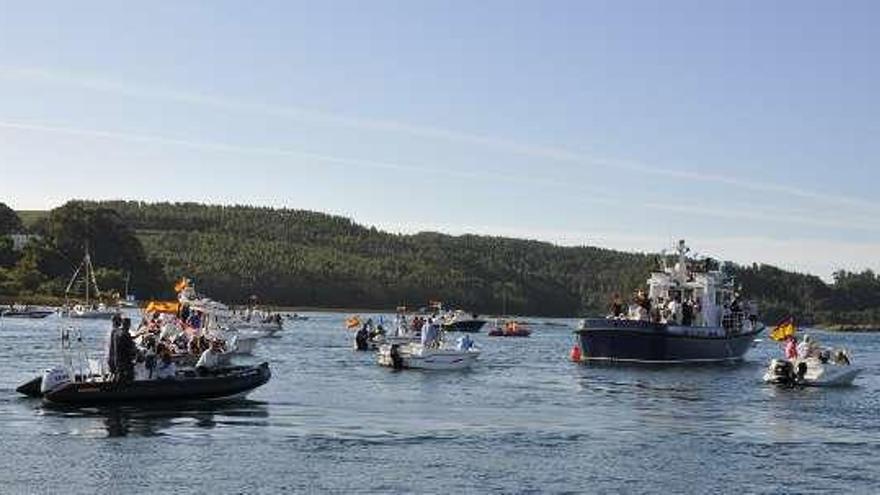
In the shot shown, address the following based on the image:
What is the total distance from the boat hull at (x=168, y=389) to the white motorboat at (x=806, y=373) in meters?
30.0

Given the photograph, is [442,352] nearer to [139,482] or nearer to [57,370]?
[57,370]

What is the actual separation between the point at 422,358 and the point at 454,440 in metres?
33.8

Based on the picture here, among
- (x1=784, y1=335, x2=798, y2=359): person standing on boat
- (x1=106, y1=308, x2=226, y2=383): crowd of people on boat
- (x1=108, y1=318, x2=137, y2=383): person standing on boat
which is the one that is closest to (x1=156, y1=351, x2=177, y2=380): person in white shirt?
(x1=106, y1=308, x2=226, y2=383): crowd of people on boat

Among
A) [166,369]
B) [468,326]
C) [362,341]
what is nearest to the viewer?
[166,369]

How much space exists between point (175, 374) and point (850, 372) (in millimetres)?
39482

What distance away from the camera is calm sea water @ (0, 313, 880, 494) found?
1443 inches

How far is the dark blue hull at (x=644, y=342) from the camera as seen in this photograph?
283 feet

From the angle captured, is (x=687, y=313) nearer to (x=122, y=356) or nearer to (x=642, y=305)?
(x=642, y=305)

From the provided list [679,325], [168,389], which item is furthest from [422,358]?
[168,389]

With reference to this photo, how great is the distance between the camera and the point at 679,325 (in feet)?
293

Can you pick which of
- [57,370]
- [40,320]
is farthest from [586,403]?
[40,320]

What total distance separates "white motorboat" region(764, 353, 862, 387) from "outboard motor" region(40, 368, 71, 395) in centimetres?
3893

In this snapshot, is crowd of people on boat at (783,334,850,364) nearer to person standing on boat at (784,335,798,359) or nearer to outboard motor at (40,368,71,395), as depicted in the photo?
person standing on boat at (784,335,798,359)

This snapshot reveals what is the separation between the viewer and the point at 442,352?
3142 inches
